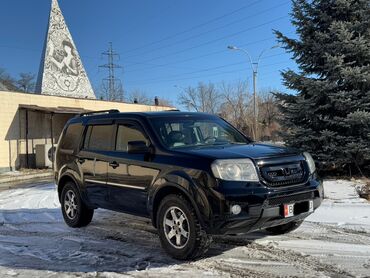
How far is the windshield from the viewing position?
6047 mm

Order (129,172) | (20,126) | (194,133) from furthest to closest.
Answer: (20,126), (194,133), (129,172)

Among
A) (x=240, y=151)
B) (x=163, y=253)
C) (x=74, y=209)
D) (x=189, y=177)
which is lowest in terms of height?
(x=163, y=253)

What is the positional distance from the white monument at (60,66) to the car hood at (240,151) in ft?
85.1

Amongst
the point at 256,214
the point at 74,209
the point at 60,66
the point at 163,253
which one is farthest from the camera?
the point at 60,66

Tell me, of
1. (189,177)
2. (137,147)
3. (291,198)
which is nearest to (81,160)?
(137,147)

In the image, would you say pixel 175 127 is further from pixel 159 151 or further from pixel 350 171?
pixel 350 171

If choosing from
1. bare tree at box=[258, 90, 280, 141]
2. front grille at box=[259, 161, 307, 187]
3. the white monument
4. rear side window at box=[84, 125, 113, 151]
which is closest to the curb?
the white monument

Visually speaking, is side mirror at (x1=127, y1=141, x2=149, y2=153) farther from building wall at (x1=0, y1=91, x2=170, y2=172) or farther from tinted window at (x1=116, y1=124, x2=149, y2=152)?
building wall at (x1=0, y1=91, x2=170, y2=172)

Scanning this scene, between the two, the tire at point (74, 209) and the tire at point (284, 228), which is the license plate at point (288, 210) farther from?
the tire at point (74, 209)

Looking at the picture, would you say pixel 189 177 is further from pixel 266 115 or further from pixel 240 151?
pixel 266 115

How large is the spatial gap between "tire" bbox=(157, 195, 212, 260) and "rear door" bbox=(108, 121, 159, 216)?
1.34ft

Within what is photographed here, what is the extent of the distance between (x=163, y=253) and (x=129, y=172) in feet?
3.87

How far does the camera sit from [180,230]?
5.45m

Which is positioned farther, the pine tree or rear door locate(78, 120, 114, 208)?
the pine tree
